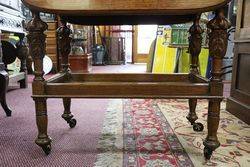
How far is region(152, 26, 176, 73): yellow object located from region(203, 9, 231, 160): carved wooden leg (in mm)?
2155

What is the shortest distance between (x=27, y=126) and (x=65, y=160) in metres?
0.56

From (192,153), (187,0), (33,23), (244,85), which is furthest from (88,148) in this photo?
(244,85)

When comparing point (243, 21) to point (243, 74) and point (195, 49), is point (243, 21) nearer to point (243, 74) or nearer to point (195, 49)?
point (243, 74)

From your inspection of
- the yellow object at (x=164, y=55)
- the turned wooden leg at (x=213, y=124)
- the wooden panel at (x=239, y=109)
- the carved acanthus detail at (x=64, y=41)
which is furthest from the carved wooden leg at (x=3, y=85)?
the yellow object at (x=164, y=55)

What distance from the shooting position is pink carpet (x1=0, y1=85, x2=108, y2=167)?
1.09 meters

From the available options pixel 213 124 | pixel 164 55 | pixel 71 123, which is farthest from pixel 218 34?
pixel 164 55

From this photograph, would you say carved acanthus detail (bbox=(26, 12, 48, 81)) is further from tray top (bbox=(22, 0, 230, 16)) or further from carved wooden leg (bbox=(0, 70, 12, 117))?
carved wooden leg (bbox=(0, 70, 12, 117))

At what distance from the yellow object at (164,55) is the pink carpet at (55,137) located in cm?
144

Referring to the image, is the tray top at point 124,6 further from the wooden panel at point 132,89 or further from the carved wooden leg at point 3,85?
the carved wooden leg at point 3,85

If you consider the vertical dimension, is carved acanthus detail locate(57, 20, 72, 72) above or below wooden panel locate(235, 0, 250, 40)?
below

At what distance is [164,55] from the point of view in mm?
3406

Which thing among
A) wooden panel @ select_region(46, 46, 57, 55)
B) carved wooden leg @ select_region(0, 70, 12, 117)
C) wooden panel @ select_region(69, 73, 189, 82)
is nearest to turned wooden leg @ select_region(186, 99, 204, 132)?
wooden panel @ select_region(69, 73, 189, 82)

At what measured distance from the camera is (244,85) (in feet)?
5.80

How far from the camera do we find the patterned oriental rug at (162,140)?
108cm
